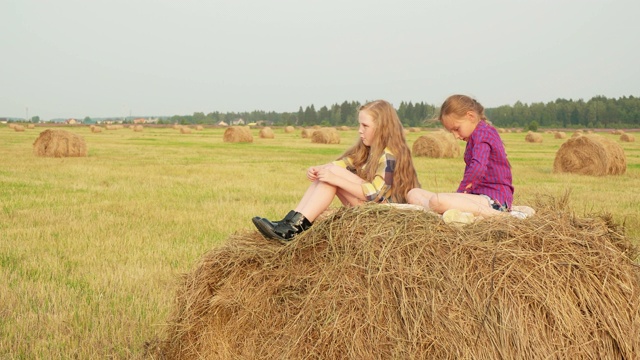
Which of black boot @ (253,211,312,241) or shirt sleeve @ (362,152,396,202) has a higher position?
shirt sleeve @ (362,152,396,202)

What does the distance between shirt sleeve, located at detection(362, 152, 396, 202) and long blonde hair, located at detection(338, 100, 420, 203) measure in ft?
0.10

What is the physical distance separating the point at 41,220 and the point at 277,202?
13.2ft

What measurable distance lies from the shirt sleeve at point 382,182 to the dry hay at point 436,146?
68.7 feet

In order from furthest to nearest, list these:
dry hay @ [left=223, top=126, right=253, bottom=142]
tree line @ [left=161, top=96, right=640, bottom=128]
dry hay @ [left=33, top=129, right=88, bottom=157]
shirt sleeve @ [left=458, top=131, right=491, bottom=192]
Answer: tree line @ [left=161, top=96, right=640, bottom=128]
dry hay @ [left=223, top=126, right=253, bottom=142]
dry hay @ [left=33, top=129, right=88, bottom=157]
shirt sleeve @ [left=458, top=131, right=491, bottom=192]

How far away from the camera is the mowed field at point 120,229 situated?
201 inches

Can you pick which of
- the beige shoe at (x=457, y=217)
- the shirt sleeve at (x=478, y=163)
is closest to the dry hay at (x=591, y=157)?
the shirt sleeve at (x=478, y=163)

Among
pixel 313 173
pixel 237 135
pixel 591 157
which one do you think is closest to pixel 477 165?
pixel 313 173

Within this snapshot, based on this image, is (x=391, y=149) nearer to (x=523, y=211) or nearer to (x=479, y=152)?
(x=479, y=152)

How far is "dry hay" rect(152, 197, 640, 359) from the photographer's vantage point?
3561 millimetres

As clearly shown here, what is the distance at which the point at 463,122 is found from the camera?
5137mm

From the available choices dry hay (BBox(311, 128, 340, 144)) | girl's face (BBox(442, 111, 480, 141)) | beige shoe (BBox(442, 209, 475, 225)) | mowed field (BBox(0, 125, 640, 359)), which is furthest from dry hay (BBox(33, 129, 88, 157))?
beige shoe (BBox(442, 209, 475, 225))

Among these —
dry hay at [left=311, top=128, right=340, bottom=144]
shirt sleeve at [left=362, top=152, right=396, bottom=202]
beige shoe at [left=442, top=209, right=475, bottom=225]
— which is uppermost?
shirt sleeve at [left=362, top=152, right=396, bottom=202]

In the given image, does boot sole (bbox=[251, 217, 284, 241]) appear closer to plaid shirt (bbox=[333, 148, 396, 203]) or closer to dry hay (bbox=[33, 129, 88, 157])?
plaid shirt (bbox=[333, 148, 396, 203])

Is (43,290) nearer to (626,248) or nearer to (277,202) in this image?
(626,248)
